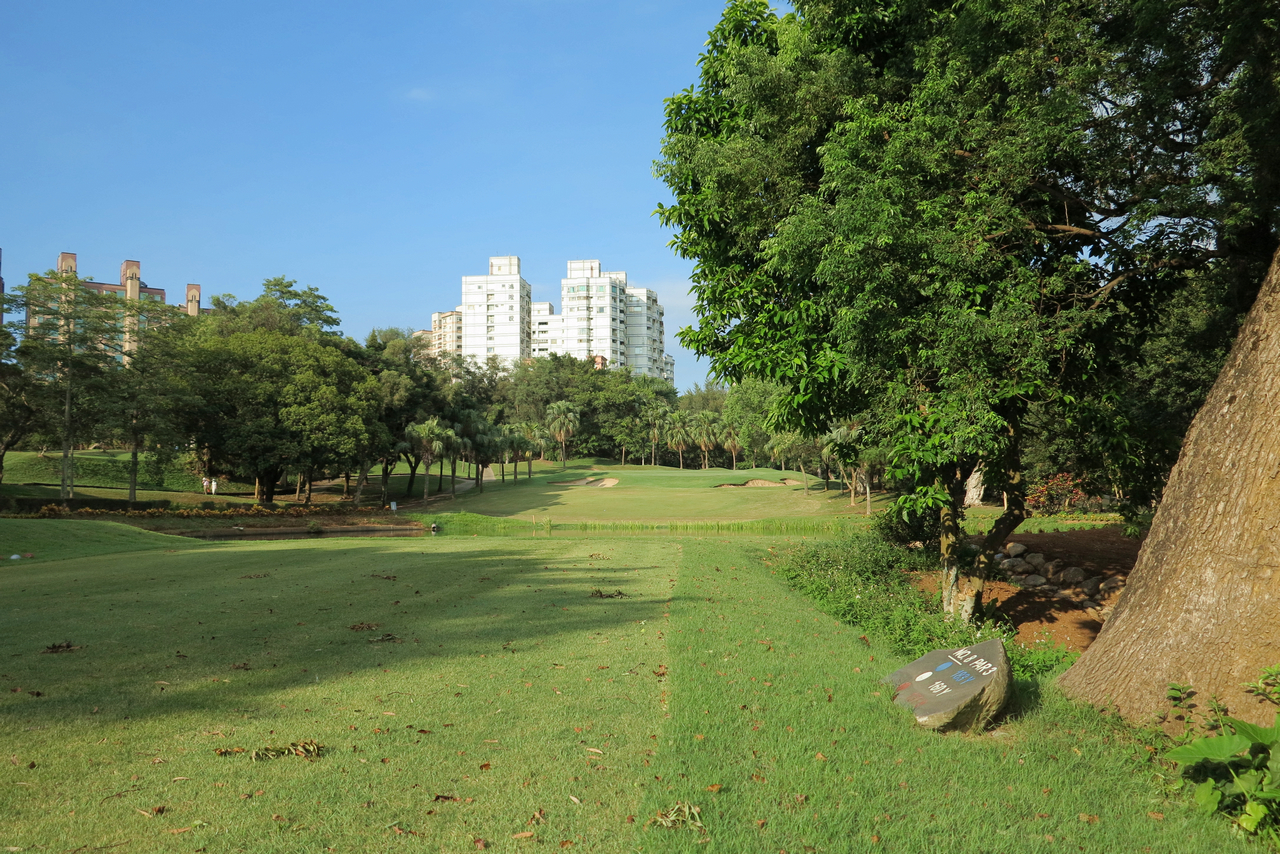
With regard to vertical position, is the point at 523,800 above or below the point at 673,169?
below

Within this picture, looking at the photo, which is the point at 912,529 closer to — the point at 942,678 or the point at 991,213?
the point at 991,213

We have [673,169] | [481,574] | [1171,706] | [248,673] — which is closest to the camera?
[1171,706]

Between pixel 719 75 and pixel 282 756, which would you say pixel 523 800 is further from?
pixel 719 75

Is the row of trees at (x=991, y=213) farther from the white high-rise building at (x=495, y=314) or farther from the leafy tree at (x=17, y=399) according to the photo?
the white high-rise building at (x=495, y=314)

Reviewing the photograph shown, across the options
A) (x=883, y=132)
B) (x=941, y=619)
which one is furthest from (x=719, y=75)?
(x=941, y=619)

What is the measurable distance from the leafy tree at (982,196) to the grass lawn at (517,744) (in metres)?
3.43

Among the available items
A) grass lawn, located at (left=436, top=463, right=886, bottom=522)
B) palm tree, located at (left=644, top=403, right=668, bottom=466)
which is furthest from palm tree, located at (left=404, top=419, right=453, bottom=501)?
palm tree, located at (left=644, top=403, right=668, bottom=466)

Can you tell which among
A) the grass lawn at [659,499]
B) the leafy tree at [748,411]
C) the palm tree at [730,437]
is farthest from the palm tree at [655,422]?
the leafy tree at [748,411]

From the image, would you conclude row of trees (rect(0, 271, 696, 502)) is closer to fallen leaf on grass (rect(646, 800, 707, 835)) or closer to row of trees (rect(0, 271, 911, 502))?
row of trees (rect(0, 271, 911, 502))

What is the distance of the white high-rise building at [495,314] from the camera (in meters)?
164

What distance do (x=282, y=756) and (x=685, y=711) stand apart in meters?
3.21

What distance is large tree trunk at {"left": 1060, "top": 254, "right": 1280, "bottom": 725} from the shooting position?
559 centimetres

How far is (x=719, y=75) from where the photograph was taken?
12.6 m

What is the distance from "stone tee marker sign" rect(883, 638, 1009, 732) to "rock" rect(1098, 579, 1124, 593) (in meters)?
9.76
